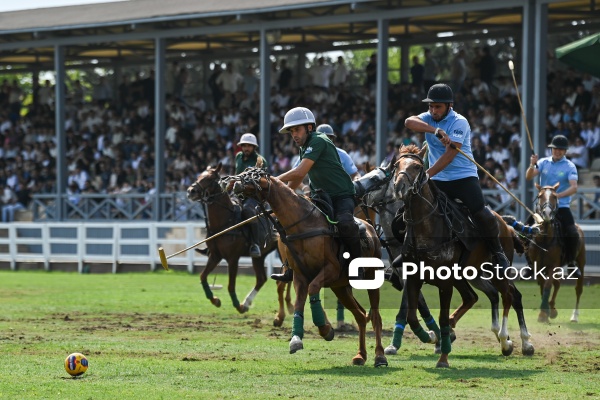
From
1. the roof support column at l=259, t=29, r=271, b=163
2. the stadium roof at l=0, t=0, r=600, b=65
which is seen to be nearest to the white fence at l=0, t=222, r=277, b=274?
the roof support column at l=259, t=29, r=271, b=163

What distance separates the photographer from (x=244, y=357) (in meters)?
12.4

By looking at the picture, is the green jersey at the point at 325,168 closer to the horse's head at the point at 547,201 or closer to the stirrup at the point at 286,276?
the stirrup at the point at 286,276

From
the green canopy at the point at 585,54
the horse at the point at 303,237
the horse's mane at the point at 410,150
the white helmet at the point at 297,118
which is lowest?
the horse at the point at 303,237

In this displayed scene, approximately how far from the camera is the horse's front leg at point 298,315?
36.1 ft

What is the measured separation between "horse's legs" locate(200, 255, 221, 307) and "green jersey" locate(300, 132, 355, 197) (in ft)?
20.7

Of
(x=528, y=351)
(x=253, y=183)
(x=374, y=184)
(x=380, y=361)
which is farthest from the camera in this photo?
(x=374, y=184)

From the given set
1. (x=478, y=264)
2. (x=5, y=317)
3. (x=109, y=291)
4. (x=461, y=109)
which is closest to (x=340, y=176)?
(x=478, y=264)

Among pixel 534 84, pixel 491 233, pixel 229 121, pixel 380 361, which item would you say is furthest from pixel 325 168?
pixel 229 121

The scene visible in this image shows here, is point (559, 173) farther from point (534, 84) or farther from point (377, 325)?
point (534, 84)

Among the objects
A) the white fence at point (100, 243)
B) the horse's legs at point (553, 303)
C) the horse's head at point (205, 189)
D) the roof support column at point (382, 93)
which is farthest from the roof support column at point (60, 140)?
the horse's legs at point (553, 303)

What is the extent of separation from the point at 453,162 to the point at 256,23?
65.7 ft

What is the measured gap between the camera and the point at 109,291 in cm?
2331

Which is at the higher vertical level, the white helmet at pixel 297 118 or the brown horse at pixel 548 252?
the white helmet at pixel 297 118

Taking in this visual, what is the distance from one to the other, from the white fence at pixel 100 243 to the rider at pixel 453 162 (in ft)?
52.0
